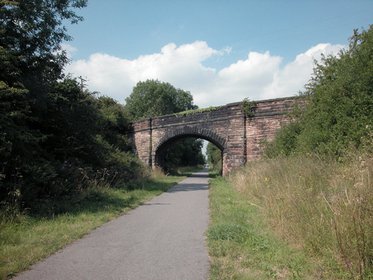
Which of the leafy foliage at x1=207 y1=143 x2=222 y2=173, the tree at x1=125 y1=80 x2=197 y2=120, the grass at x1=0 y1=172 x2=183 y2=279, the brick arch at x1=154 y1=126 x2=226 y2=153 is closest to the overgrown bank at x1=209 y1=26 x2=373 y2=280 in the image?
the grass at x1=0 y1=172 x2=183 y2=279

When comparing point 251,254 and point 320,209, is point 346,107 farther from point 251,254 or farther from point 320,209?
point 251,254

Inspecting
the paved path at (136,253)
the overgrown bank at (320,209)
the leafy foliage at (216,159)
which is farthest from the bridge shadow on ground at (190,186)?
the leafy foliage at (216,159)

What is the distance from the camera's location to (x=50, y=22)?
11.3 metres

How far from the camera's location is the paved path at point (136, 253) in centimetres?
425

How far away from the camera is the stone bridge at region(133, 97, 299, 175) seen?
64.1 ft

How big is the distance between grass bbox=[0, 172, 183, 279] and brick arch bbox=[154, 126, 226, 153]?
41.0 feet

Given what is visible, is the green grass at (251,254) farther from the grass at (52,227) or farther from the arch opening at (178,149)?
the arch opening at (178,149)

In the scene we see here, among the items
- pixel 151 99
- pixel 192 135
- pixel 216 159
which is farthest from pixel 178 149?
pixel 192 135

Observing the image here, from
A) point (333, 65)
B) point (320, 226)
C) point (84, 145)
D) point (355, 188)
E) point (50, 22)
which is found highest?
point (50, 22)

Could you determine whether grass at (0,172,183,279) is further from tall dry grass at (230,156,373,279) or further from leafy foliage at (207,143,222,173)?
leafy foliage at (207,143,222,173)

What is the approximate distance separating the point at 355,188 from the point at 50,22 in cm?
1021

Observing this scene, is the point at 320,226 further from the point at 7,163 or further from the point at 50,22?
the point at 50,22

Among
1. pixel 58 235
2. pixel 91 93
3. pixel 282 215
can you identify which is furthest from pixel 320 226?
pixel 91 93

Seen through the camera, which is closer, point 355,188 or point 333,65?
point 355,188
